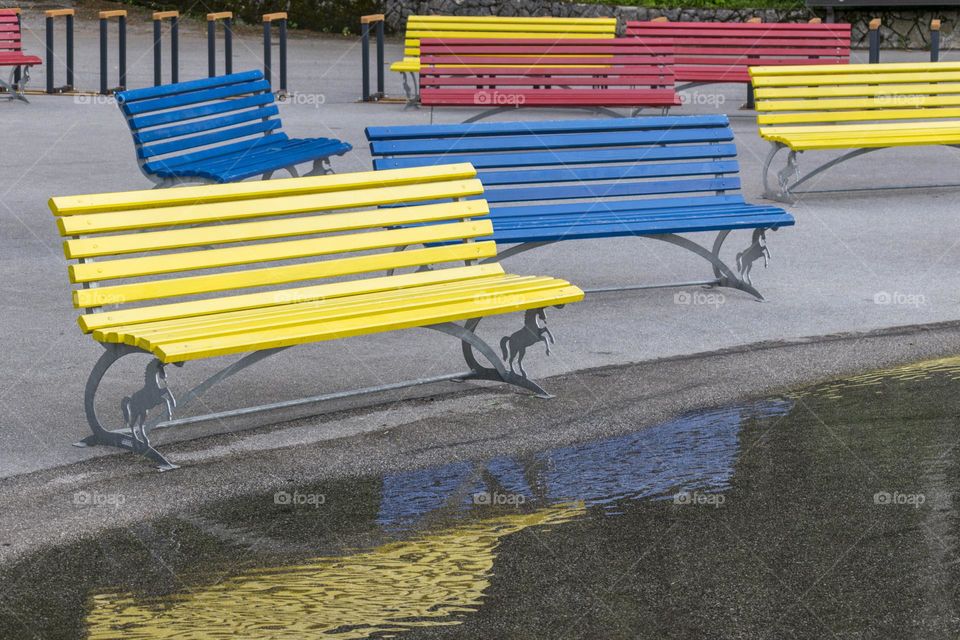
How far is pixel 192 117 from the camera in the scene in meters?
9.81

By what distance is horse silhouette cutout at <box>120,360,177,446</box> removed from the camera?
206 inches

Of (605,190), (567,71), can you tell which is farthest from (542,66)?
(605,190)

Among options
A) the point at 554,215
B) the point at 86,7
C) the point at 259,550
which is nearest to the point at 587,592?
the point at 259,550

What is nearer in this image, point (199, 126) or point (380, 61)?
point (199, 126)

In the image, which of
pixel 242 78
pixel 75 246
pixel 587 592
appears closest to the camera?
pixel 587 592

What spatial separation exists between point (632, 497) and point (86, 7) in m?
22.6

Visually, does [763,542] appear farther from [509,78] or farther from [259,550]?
[509,78]

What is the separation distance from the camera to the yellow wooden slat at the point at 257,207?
5582 mm

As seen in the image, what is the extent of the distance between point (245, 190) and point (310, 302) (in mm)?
519

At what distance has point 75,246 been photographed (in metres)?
5.52

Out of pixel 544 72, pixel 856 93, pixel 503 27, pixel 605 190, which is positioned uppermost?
pixel 503 27

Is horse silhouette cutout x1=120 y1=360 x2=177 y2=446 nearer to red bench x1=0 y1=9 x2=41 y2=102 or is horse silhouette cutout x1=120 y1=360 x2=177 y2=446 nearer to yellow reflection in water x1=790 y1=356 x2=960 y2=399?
yellow reflection in water x1=790 y1=356 x2=960 y2=399

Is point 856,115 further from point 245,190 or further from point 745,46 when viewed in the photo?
point 245,190

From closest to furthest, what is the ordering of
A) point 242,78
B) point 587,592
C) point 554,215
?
point 587,592
point 554,215
point 242,78
